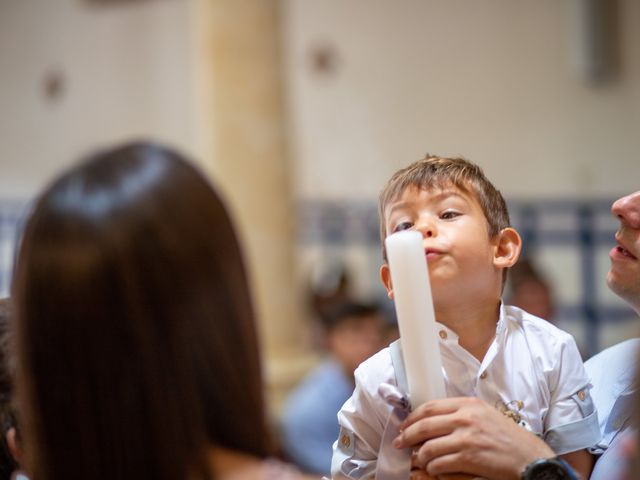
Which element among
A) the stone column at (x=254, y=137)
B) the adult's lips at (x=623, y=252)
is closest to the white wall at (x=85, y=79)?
the stone column at (x=254, y=137)

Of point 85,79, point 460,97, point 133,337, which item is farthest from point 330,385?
point 85,79

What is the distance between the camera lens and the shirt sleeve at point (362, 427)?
45.0 inches

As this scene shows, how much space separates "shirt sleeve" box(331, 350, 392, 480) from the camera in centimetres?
114

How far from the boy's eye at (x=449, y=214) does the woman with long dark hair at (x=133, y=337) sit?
30 centimetres

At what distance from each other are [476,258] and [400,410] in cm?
20

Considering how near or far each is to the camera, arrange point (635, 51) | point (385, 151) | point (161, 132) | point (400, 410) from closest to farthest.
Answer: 1. point (400, 410)
2. point (635, 51)
3. point (385, 151)
4. point (161, 132)

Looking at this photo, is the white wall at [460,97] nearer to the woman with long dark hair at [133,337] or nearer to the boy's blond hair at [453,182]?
the boy's blond hair at [453,182]

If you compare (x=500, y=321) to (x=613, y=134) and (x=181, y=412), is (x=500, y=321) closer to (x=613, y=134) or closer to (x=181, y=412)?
(x=181, y=412)

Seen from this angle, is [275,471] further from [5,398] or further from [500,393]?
[5,398]

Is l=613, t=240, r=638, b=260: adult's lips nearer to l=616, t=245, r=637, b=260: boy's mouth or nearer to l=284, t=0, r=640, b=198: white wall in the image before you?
l=616, t=245, r=637, b=260: boy's mouth

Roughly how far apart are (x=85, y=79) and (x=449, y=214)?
7905 mm

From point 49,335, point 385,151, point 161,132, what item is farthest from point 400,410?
point 161,132

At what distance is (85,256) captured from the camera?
3.10 feet

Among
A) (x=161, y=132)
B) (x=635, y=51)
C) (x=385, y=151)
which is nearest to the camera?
(x=635, y=51)
